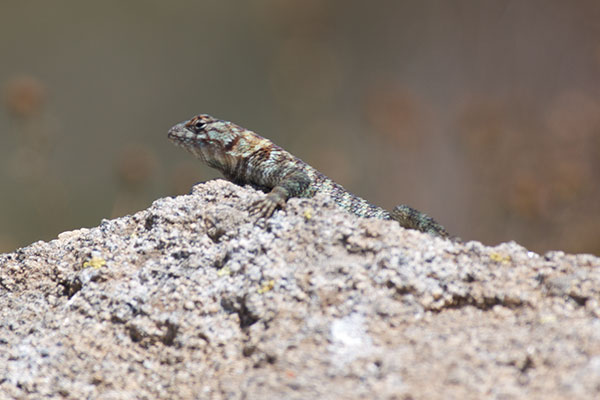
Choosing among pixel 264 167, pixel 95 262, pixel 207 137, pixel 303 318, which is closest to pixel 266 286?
pixel 303 318

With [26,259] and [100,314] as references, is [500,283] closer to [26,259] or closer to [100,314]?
[100,314]

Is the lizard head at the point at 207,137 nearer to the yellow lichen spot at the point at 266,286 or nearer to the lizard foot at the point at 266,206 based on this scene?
the lizard foot at the point at 266,206

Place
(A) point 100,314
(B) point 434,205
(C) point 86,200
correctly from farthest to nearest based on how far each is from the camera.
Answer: (C) point 86,200 → (B) point 434,205 → (A) point 100,314

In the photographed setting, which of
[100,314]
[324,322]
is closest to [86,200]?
[100,314]

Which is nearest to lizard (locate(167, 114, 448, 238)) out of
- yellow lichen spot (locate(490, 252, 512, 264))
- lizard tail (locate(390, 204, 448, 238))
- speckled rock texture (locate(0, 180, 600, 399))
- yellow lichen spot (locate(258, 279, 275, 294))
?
lizard tail (locate(390, 204, 448, 238))

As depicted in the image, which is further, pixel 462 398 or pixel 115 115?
pixel 115 115

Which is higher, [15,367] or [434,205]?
[434,205]

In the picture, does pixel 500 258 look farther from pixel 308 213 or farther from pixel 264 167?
pixel 264 167
